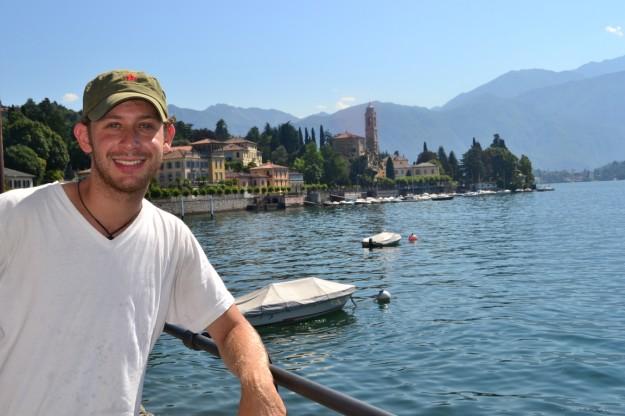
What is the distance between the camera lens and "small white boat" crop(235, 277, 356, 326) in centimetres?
2097

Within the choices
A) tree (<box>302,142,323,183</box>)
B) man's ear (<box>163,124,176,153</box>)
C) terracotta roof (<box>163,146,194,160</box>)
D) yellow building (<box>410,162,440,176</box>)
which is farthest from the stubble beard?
yellow building (<box>410,162,440,176</box>)

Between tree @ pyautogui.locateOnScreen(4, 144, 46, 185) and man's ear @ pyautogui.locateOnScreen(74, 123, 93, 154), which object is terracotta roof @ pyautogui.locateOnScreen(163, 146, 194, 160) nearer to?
tree @ pyautogui.locateOnScreen(4, 144, 46, 185)

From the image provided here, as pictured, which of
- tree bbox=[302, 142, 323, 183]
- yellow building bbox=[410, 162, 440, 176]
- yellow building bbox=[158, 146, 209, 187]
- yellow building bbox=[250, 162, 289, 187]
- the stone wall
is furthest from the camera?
yellow building bbox=[410, 162, 440, 176]

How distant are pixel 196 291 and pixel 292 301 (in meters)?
18.6

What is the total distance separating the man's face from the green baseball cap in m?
0.07

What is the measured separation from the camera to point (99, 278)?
2561mm

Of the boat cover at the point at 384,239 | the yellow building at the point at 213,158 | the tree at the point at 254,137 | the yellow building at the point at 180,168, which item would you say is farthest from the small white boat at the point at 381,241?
the tree at the point at 254,137

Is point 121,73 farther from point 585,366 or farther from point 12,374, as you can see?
point 585,366

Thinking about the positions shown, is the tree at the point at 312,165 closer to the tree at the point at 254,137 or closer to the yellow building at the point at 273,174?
the yellow building at the point at 273,174

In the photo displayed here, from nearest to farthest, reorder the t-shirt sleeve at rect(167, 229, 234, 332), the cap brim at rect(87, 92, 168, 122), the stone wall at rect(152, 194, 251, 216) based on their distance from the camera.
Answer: the cap brim at rect(87, 92, 168, 122) < the t-shirt sleeve at rect(167, 229, 234, 332) < the stone wall at rect(152, 194, 251, 216)

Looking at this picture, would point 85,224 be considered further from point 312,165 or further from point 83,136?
point 312,165

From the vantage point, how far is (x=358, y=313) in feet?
76.3

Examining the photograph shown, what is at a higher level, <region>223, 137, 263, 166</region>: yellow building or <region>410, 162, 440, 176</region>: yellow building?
<region>223, 137, 263, 166</region>: yellow building

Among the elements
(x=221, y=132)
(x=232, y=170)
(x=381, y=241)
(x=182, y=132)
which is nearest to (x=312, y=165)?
(x=232, y=170)
